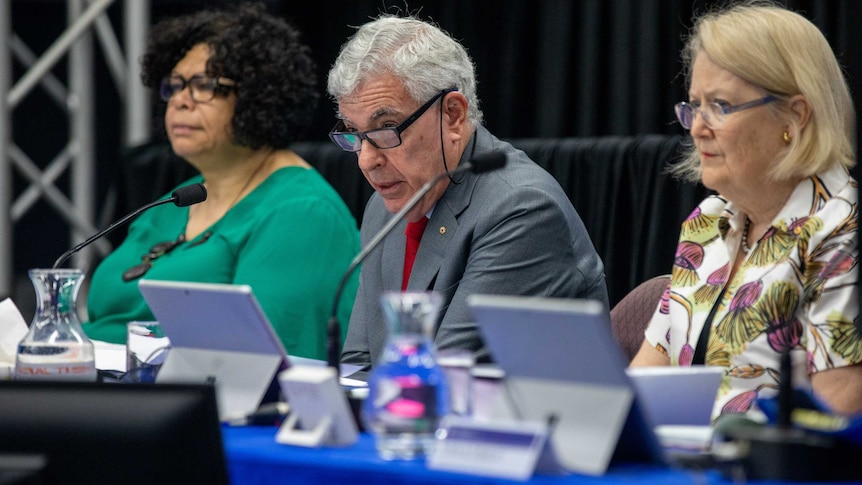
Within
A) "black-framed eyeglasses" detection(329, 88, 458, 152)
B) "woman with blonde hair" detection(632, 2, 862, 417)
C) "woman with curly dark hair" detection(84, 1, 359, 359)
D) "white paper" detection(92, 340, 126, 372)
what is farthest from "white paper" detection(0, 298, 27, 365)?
"woman with blonde hair" detection(632, 2, 862, 417)

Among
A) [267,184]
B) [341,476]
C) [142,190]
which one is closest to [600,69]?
[267,184]

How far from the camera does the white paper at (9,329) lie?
212cm

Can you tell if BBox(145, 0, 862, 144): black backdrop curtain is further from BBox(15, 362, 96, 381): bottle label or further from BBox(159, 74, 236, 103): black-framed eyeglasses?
BBox(15, 362, 96, 381): bottle label

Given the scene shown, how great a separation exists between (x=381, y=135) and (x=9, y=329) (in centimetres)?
79

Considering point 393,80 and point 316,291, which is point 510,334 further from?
point 316,291

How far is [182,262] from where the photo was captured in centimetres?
310

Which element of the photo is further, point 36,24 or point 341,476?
point 36,24

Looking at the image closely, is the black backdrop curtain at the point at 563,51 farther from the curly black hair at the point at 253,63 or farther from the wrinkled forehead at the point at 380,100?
the wrinkled forehead at the point at 380,100

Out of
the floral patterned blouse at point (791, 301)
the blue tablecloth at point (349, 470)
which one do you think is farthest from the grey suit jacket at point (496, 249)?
the blue tablecloth at point (349, 470)

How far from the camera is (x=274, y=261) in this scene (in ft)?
9.70

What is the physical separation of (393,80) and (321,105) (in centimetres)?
212

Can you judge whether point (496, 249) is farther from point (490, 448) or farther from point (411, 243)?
point (490, 448)

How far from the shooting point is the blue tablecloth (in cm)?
126

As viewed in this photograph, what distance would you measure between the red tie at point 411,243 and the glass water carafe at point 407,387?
1.12m
